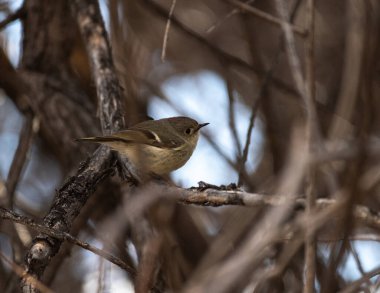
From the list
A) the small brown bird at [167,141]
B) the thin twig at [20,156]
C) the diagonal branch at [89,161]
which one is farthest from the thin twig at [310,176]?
the thin twig at [20,156]

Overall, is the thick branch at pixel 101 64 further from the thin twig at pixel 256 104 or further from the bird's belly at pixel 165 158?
the thin twig at pixel 256 104

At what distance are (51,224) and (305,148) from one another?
115cm

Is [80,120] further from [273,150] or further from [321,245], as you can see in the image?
[321,245]

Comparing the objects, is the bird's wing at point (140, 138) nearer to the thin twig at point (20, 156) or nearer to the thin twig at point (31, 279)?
the thin twig at point (20, 156)

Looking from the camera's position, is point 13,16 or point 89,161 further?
point 13,16

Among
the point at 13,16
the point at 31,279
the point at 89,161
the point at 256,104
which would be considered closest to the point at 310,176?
the point at 31,279

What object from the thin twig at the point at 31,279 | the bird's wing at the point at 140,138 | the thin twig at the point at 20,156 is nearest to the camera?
the thin twig at the point at 31,279

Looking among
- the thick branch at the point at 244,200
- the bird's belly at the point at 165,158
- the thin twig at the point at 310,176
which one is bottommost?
the thin twig at the point at 310,176

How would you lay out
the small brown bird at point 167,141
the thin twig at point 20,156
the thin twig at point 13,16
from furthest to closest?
the thin twig at point 13,16
the small brown bird at point 167,141
the thin twig at point 20,156

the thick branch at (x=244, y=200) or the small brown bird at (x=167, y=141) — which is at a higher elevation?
the small brown bird at (x=167, y=141)

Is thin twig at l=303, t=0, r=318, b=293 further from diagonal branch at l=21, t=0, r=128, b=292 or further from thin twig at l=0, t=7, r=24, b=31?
thin twig at l=0, t=7, r=24, b=31

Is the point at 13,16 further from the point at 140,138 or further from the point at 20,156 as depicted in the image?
the point at 140,138

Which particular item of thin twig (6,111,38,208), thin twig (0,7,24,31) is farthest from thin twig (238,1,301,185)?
thin twig (0,7,24,31)

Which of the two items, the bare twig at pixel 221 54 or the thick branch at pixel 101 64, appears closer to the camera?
the thick branch at pixel 101 64
